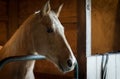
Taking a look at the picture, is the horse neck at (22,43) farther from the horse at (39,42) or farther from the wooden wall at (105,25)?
the wooden wall at (105,25)

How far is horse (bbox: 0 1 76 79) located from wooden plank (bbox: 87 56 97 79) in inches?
28.8

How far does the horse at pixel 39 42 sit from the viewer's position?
1.39 metres

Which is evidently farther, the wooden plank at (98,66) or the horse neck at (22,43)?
the wooden plank at (98,66)

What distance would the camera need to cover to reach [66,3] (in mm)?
2207

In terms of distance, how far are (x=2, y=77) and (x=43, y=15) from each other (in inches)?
16.9

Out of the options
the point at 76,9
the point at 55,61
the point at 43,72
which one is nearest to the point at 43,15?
the point at 55,61

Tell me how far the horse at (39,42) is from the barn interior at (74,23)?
0.71 meters

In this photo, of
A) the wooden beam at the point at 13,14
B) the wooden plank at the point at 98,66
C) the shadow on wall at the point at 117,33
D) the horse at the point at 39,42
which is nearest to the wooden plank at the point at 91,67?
the wooden plank at the point at 98,66

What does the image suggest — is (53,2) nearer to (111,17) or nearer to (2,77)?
(111,17)

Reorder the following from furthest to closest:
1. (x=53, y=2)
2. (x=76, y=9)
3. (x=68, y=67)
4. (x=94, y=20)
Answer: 1. (x=94, y=20)
2. (x=53, y=2)
3. (x=76, y=9)
4. (x=68, y=67)

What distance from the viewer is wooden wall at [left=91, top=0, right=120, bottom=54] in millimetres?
2484

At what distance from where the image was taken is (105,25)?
8.34ft

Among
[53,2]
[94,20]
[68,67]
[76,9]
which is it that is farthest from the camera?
[94,20]

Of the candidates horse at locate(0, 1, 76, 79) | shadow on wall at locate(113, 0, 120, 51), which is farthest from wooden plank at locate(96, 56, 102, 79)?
horse at locate(0, 1, 76, 79)
